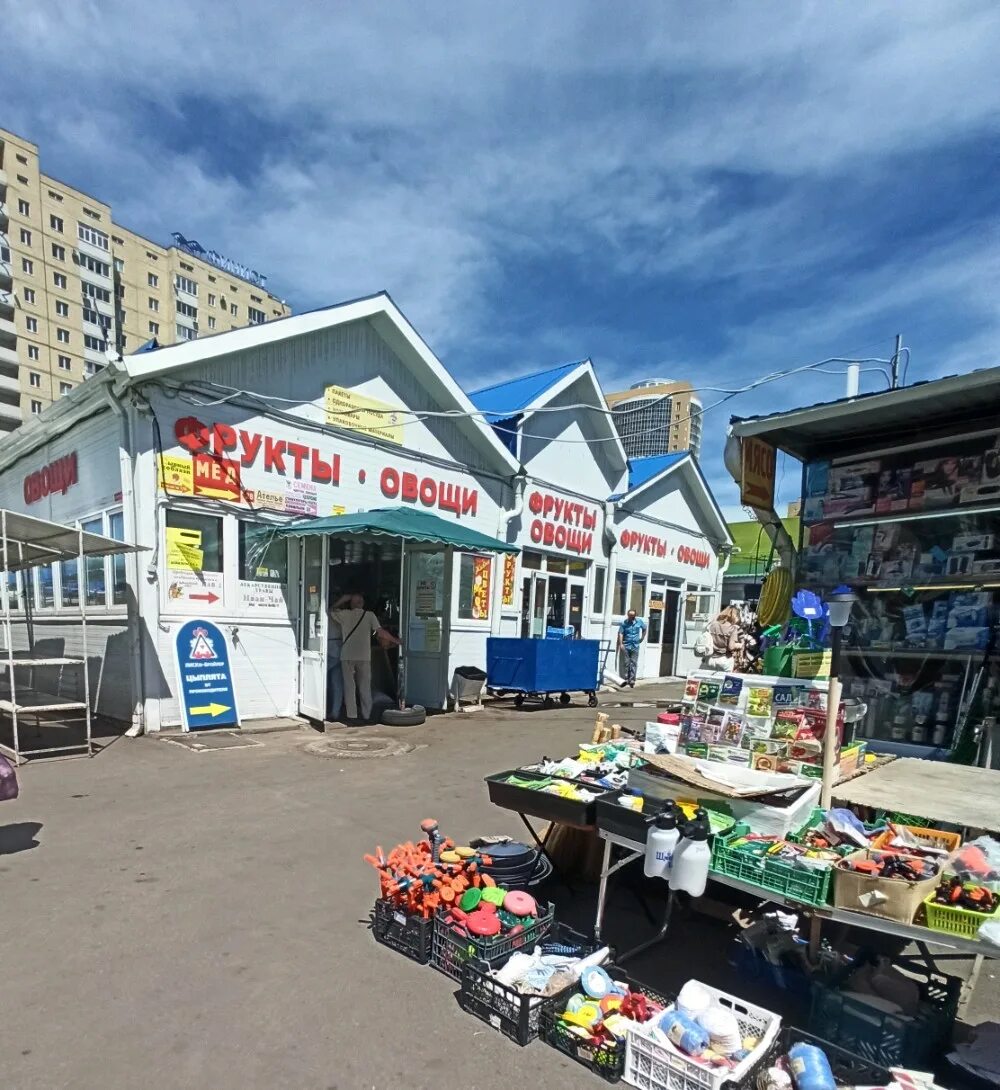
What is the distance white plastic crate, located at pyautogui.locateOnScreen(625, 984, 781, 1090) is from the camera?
222 cm

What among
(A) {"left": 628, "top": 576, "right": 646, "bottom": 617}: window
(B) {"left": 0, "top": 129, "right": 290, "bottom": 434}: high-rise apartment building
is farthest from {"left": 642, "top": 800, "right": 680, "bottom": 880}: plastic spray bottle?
(B) {"left": 0, "top": 129, "right": 290, "bottom": 434}: high-rise apartment building

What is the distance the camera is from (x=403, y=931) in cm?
331

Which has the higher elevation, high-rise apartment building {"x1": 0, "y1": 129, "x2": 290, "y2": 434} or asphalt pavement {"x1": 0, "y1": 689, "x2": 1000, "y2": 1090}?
high-rise apartment building {"x1": 0, "y1": 129, "x2": 290, "y2": 434}

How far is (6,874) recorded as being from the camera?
4012mm

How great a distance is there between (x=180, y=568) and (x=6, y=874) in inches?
180

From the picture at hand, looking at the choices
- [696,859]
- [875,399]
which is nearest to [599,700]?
[875,399]

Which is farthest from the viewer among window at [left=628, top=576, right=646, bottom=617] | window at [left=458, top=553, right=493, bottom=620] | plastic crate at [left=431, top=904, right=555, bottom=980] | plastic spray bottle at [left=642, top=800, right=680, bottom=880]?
window at [left=628, top=576, right=646, bottom=617]

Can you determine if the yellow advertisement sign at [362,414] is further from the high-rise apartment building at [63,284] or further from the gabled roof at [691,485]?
the high-rise apartment building at [63,284]

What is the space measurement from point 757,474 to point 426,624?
666 centimetres

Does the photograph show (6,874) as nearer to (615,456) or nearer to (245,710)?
(245,710)

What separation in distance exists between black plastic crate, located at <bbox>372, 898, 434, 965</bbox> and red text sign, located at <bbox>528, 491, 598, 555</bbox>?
10.1m

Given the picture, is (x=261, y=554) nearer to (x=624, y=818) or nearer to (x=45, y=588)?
(x=45, y=588)

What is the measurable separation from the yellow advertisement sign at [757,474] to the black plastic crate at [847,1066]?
3.65 meters

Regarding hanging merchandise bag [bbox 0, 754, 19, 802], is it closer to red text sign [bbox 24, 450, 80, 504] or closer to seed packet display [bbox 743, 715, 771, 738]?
seed packet display [bbox 743, 715, 771, 738]
